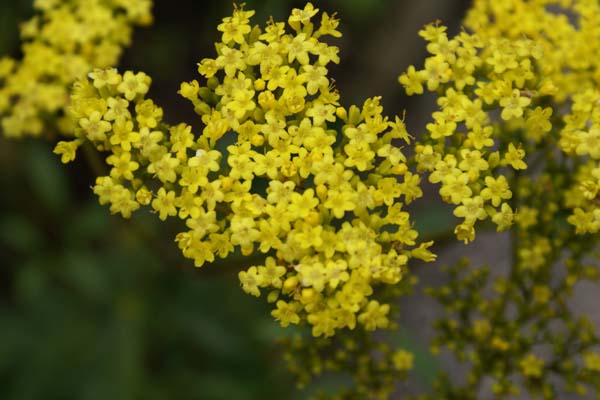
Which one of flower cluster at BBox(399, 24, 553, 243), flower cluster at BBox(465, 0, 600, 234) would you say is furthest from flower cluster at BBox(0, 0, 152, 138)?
flower cluster at BBox(465, 0, 600, 234)

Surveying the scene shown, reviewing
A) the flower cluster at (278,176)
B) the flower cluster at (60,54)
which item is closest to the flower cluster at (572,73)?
the flower cluster at (278,176)

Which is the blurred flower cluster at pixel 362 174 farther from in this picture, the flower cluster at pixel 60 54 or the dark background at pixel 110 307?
the dark background at pixel 110 307

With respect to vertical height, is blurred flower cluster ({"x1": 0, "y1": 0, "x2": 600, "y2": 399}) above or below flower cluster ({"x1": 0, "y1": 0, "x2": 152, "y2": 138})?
below

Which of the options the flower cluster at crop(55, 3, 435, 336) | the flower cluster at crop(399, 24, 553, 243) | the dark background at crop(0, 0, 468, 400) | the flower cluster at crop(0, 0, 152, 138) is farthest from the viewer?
the dark background at crop(0, 0, 468, 400)

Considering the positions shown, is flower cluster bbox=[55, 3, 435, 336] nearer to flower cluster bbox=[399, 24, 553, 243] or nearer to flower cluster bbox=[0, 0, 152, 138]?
flower cluster bbox=[399, 24, 553, 243]

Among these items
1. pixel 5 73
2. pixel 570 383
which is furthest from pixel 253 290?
pixel 5 73

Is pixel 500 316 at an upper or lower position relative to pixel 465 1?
lower

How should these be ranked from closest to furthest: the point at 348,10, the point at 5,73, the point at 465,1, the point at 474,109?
the point at 474,109
the point at 5,73
the point at 348,10
the point at 465,1

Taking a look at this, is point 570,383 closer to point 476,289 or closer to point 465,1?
point 476,289
